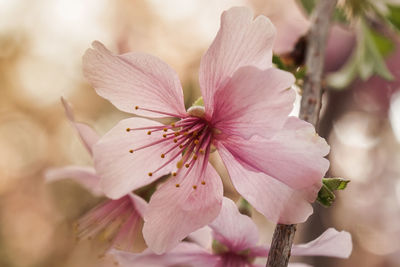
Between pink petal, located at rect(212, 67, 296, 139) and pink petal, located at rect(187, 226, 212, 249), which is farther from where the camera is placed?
pink petal, located at rect(187, 226, 212, 249)

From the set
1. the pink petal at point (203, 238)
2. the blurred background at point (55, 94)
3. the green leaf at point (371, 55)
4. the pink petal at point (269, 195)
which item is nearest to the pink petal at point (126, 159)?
the pink petal at point (269, 195)

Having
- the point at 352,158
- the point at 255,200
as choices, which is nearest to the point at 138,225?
the point at 255,200

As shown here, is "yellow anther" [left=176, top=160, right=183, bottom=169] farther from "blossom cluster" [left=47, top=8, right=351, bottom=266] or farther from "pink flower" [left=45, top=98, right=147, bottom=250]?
"pink flower" [left=45, top=98, right=147, bottom=250]

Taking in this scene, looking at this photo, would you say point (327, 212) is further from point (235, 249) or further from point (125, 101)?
point (125, 101)

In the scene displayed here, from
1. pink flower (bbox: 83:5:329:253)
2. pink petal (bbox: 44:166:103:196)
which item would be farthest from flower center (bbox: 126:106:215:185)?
pink petal (bbox: 44:166:103:196)

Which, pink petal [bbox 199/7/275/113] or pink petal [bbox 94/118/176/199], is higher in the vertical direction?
pink petal [bbox 199/7/275/113]

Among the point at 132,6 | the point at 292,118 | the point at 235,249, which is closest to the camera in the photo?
the point at 292,118

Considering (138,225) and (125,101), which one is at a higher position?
(125,101)
